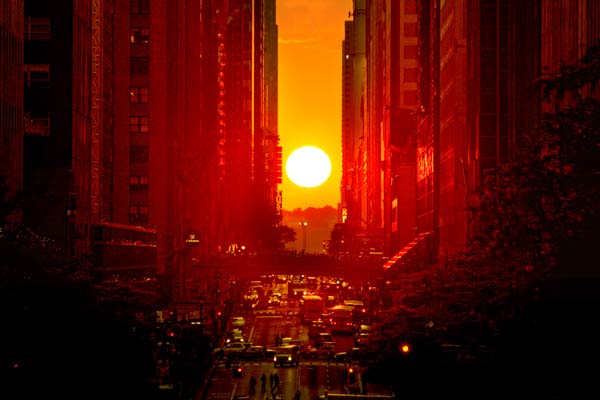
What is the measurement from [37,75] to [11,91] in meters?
18.8

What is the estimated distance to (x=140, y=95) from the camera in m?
118

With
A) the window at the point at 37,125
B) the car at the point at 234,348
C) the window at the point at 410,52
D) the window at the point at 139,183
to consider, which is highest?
the window at the point at 410,52

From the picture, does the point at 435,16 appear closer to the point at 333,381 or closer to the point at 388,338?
the point at 333,381

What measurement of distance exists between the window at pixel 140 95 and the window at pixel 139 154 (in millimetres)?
4199

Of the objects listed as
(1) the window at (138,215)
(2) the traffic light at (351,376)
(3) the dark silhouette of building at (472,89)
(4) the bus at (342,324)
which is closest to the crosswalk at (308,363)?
(2) the traffic light at (351,376)

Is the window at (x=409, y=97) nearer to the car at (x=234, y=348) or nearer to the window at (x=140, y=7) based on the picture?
the window at (x=140, y=7)

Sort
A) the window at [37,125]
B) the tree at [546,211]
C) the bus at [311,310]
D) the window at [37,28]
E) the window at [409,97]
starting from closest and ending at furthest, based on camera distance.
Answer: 1. the tree at [546,211]
2. the window at [37,125]
3. the window at [37,28]
4. the bus at [311,310]
5. the window at [409,97]

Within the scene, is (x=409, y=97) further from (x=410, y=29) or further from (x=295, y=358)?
(x=295, y=358)

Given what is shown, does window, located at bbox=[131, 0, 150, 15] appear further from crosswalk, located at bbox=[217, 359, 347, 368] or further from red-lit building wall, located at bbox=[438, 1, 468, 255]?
crosswalk, located at bbox=[217, 359, 347, 368]

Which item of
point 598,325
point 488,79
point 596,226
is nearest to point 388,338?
point 596,226

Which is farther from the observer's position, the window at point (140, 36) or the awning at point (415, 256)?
the window at point (140, 36)

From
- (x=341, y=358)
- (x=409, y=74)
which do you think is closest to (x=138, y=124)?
(x=341, y=358)

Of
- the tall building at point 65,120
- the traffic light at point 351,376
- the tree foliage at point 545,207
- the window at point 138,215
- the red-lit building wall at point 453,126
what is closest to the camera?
the tree foliage at point 545,207

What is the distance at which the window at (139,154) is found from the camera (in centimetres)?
11775
